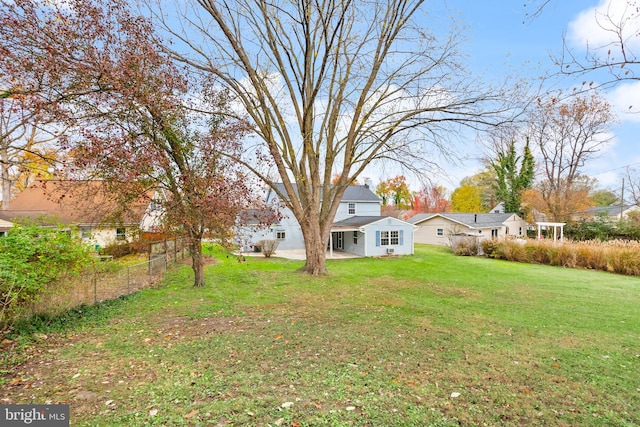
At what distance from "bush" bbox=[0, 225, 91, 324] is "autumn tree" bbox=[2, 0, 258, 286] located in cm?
137

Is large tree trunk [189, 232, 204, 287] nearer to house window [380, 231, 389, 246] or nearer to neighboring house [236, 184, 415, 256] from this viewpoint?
neighboring house [236, 184, 415, 256]

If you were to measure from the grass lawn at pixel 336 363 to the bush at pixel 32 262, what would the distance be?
0.63 m

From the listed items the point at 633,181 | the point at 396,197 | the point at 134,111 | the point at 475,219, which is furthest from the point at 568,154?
the point at 134,111

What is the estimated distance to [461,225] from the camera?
Answer: 2661 cm

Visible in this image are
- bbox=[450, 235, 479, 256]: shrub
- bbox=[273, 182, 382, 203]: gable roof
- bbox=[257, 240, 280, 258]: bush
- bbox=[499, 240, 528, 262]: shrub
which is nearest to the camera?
bbox=[499, 240, 528, 262]: shrub

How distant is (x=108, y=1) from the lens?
6.00m

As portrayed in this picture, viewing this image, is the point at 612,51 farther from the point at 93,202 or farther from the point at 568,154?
the point at 568,154

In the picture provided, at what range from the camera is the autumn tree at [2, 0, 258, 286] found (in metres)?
5.13

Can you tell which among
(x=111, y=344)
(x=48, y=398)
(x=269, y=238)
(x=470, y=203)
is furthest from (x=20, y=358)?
(x=470, y=203)

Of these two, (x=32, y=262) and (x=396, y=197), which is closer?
(x=32, y=262)

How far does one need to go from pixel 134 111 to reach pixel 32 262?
3.37 m

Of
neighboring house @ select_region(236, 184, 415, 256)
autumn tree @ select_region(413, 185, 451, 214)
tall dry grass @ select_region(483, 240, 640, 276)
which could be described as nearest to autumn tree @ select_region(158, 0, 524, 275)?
neighboring house @ select_region(236, 184, 415, 256)

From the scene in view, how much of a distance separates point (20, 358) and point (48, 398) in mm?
1471

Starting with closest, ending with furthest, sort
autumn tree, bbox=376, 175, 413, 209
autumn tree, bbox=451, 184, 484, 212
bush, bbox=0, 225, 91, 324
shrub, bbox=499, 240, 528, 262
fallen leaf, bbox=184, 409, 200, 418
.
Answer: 1. fallen leaf, bbox=184, 409, 200, 418
2. bush, bbox=0, 225, 91, 324
3. shrub, bbox=499, 240, 528, 262
4. autumn tree, bbox=451, 184, 484, 212
5. autumn tree, bbox=376, 175, 413, 209
